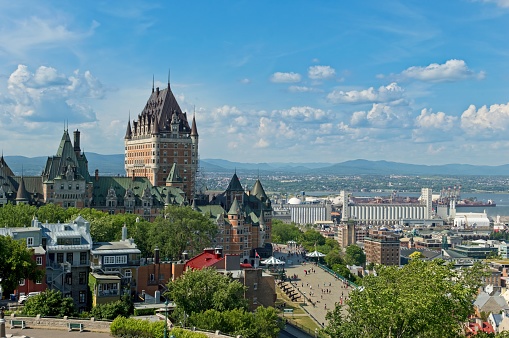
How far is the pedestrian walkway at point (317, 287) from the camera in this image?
357 ft

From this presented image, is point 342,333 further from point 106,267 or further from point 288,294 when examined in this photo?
point 288,294

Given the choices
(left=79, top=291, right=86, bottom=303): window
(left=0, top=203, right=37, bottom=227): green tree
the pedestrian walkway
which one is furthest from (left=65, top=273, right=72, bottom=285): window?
the pedestrian walkway

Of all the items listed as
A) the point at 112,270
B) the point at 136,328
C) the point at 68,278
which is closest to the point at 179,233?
the point at 112,270

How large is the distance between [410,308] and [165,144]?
118440 mm

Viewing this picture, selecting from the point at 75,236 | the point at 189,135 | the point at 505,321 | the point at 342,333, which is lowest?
the point at 505,321

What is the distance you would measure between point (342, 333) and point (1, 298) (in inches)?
1267

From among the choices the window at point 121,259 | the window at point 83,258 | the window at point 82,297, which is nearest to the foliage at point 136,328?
the window at point 82,297

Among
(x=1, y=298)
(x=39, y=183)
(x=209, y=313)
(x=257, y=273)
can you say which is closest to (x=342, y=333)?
(x=209, y=313)

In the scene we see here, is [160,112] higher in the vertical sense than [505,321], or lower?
higher

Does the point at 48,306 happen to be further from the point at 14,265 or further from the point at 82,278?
the point at 82,278

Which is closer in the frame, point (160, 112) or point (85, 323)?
point (85, 323)

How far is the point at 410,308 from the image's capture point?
58250 millimetres

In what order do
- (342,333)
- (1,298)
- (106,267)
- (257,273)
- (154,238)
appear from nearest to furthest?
(342,333) → (1,298) → (106,267) → (257,273) → (154,238)

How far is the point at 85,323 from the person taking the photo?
5831 centimetres
